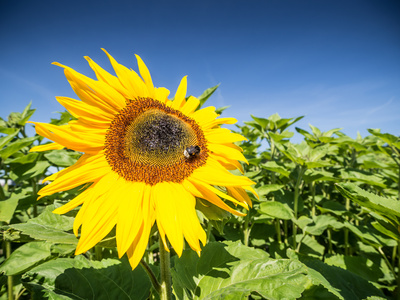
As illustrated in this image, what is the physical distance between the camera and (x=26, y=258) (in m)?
1.66

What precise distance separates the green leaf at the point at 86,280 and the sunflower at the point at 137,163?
1.30 feet

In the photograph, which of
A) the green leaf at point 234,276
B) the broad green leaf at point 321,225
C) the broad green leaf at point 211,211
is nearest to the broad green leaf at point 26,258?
the green leaf at point 234,276

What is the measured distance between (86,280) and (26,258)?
2.36ft

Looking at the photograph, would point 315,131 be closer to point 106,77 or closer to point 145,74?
point 145,74

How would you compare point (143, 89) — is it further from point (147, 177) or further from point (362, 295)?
point (362, 295)

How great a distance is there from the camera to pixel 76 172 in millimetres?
1079

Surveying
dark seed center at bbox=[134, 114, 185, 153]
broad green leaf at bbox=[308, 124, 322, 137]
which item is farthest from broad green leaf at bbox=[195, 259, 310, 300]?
broad green leaf at bbox=[308, 124, 322, 137]

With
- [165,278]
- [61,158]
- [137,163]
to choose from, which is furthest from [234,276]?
[61,158]

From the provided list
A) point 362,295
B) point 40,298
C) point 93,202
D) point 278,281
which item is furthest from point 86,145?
point 362,295

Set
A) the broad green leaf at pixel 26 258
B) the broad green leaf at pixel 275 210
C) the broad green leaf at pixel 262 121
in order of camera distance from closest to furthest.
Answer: the broad green leaf at pixel 26 258 → the broad green leaf at pixel 275 210 → the broad green leaf at pixel 262 121

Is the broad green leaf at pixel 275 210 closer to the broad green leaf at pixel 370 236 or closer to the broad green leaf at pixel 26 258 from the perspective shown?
the broad green leaf at pixel 370 236

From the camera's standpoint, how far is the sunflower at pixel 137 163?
3.32 feet

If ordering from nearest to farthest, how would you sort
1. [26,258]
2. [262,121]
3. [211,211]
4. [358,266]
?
[211,211]
[26,258]
[358,266]
[262,121]

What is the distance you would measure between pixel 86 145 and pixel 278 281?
1.20 meters
